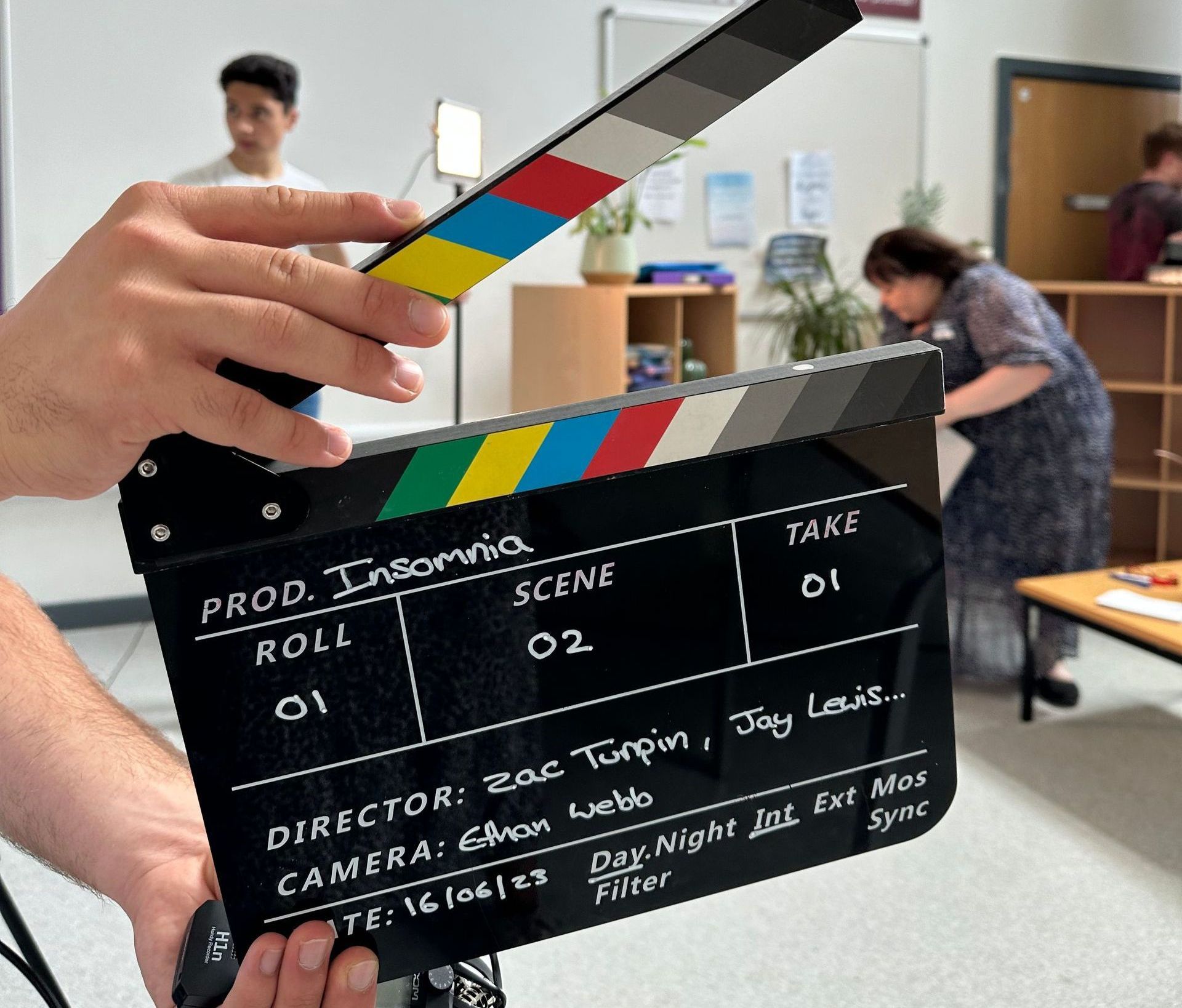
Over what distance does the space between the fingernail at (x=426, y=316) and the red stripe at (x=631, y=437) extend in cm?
15

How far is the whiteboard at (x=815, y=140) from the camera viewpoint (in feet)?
16.3

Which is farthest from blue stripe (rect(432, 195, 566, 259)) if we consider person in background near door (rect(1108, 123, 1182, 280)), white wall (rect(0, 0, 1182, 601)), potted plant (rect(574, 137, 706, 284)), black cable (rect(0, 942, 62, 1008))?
person in background near door (rect(1108, 123, 1182, 280))

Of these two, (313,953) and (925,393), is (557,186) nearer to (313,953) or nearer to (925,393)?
(925,393)

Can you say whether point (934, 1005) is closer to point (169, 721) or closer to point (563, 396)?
point (169, 721)

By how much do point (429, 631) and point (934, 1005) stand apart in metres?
1.83

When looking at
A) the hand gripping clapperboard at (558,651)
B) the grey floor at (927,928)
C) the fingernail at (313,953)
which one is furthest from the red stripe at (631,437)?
the grey floor at (927,928)

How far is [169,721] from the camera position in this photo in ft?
11.0

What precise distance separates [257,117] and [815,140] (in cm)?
268

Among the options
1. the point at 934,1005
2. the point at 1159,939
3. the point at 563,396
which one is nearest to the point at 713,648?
the point at 934,1005

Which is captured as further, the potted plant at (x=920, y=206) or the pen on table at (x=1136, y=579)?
the potted plant at (x=920, y=206)

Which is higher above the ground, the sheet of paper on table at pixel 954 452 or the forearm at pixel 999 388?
the forearm at pixel 999 388

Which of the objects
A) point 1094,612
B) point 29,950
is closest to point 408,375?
point 29,950

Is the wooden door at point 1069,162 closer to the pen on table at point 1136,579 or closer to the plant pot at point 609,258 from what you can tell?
the plant pot at point 609,258

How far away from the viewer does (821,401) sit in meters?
0.66
